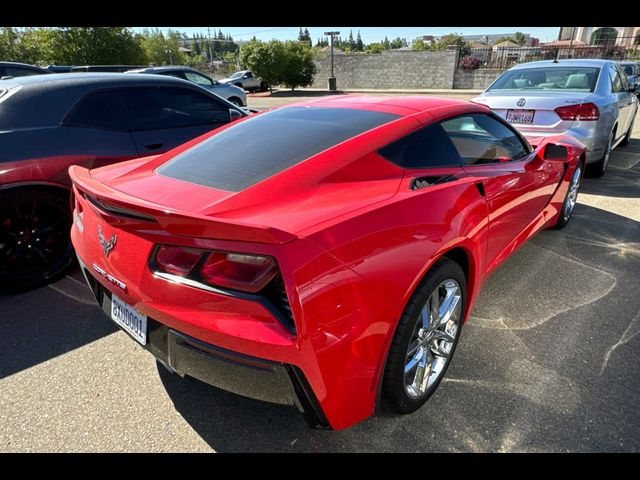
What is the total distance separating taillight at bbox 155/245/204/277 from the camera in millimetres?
1587

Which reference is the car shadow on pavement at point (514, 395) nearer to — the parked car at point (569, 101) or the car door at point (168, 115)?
the car door at point (168, 115)

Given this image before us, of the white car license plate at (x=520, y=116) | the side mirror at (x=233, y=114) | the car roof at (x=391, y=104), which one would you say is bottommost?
the white car license plate at (x=520, y=116)

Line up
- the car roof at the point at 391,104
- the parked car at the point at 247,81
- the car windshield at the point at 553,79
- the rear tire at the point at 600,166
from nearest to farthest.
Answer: the car roof at the point at 391,104 → the car windshield at the point at 553,79 → the rear tire at the point at 600,166 → the parked car at the point at 247,81

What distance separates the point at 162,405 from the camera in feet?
7.14

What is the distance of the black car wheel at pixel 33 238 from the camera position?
3219 mm

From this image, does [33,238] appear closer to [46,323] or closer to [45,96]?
[46,323]

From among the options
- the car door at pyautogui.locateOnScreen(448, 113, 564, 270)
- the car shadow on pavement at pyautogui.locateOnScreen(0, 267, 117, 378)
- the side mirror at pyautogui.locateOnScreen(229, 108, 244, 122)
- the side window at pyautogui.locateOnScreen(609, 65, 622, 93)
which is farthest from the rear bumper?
the side window at pyautogui.locateOnScreen(609, 65, 622, 93)

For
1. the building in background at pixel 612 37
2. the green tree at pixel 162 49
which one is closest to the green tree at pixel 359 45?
the green tree at pixel 162 49

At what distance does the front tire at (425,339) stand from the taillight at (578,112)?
4.17 m

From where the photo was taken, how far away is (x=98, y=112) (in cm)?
368

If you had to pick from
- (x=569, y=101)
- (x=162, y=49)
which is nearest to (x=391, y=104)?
(x=569, y=101)

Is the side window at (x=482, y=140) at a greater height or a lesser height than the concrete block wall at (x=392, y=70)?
greater
